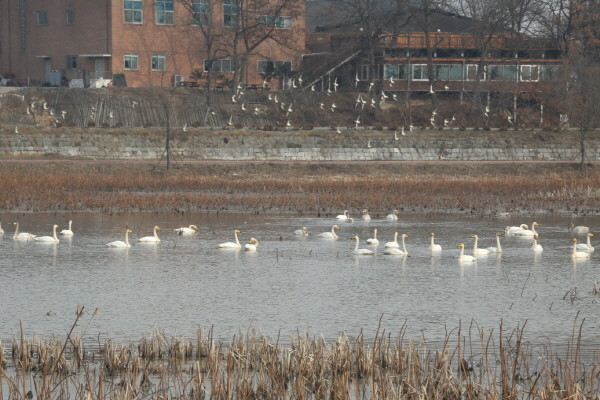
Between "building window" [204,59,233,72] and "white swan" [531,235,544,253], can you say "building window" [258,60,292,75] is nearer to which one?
"building window" [204,59,233,72]

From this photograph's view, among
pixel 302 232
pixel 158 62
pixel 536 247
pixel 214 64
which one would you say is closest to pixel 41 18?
pixel 158 62

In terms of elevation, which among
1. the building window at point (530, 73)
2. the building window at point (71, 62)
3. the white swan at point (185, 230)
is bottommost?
the white swan at point (185, 230)

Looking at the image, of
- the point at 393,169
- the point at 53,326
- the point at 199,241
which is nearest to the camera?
the point at 53,326

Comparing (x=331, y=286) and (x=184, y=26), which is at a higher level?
(x=184, y=26)

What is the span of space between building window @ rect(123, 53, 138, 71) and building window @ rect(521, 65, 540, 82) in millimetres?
24979

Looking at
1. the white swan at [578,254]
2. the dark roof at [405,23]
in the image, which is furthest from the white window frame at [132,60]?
the white swan at [578,254]

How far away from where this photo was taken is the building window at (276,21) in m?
77.8

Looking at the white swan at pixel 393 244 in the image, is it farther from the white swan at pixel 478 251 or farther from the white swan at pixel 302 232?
the white swan at pixel 302 232

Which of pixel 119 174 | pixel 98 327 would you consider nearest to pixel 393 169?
pixel 119 174

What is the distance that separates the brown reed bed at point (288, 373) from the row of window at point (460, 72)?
6118cm

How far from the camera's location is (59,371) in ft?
50.0

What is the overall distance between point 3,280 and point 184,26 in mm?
54275

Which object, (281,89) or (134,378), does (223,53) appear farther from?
(134,378)

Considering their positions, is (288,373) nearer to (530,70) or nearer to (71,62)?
(71,62)
